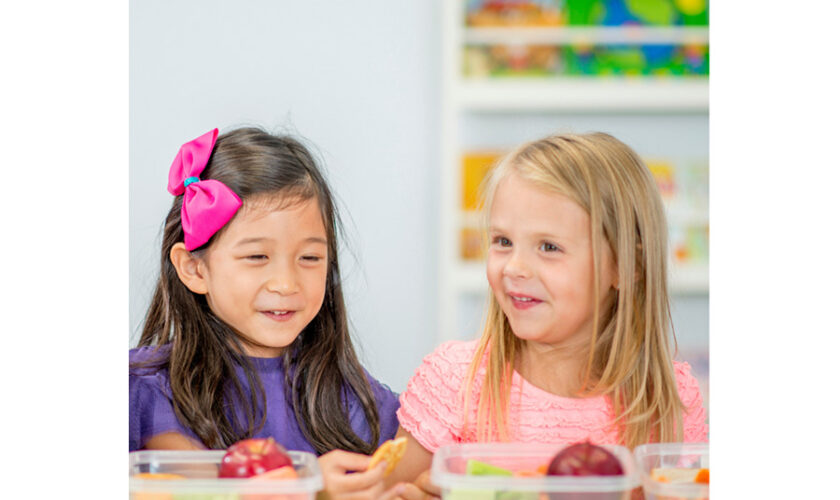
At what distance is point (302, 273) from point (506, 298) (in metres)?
0.24

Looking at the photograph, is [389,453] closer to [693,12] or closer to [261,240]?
[261,240]

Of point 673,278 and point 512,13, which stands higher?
point 512,13

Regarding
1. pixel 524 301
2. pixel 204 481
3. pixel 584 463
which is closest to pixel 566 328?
pixel 524 301

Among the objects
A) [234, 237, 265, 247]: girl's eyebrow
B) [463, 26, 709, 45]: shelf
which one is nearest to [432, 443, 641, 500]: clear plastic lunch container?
[234, 237, 265, 247]: girl's eyebrow

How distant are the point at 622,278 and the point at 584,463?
235 millimetres

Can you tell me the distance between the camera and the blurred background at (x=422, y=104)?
1.01 metres

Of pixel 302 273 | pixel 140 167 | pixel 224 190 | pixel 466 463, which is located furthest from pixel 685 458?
pixel 140 167

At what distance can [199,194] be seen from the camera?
1.05 meters

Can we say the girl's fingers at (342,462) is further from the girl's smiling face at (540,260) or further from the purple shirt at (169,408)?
the girl's smiling face at (540,260)

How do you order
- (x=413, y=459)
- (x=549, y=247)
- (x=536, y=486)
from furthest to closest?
(x=413, y=459) < (x=549, y=247) < (x=536, y=486)
